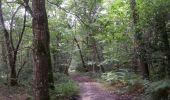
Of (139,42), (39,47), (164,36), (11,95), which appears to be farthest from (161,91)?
(11,95)

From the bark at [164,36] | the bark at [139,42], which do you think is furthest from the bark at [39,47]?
the bark at [139,42]

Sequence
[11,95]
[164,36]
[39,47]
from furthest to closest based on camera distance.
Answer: [11,95] → [164,36] → [39,47]

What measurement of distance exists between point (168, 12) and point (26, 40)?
20.3 meters

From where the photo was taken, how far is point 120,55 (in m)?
17.6

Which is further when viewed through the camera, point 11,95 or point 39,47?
point 11,95

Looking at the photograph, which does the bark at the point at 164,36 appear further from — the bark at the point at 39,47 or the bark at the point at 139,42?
the bark at the point at 39,47

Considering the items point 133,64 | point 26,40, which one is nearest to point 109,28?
point 133,64

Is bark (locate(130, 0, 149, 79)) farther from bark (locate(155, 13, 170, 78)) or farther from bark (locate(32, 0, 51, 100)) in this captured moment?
bark (locate(32, 0, 51, 100))

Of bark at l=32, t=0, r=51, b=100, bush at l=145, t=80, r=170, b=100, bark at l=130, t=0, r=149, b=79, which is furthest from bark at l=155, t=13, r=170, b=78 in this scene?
bark at l=32, t=0, r=51, b=100

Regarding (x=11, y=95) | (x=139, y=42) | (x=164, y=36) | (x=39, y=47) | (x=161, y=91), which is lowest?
(x=11, y=95)

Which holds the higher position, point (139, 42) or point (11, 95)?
point (139, 42)

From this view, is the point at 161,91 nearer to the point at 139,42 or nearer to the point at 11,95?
the point at 139,42

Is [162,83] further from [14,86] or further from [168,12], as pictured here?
[14,86]

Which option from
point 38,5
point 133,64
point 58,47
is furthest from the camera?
point 58,47
